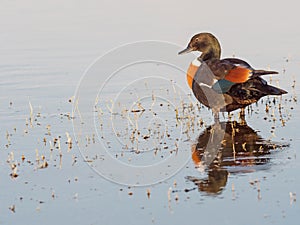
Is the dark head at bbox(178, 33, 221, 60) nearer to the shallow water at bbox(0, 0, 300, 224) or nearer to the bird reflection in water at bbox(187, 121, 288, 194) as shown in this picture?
the shallow water at bbox(0, 0, 300, 224)

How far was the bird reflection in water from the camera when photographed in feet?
21.8

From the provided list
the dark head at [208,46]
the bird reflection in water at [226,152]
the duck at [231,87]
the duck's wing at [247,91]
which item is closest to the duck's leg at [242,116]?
the duck at [231,87]

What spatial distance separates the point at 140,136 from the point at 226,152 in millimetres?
1311

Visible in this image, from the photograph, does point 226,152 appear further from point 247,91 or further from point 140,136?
point 247,91

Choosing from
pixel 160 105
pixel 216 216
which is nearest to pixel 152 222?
pixel 216 216

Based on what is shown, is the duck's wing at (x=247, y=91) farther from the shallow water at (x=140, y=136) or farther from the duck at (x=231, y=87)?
the shallow water at (x=140, y=136)

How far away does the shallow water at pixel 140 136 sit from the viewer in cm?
590

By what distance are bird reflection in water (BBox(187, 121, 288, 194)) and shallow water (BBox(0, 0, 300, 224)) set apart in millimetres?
20

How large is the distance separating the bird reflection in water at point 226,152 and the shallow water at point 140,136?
2 centimetres

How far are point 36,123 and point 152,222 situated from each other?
165 inches

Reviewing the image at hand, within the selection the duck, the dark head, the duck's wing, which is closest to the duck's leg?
the duck

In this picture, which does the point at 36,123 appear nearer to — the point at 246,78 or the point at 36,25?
the point at 246,78

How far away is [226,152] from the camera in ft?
25.0

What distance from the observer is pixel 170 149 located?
7.88 meters
